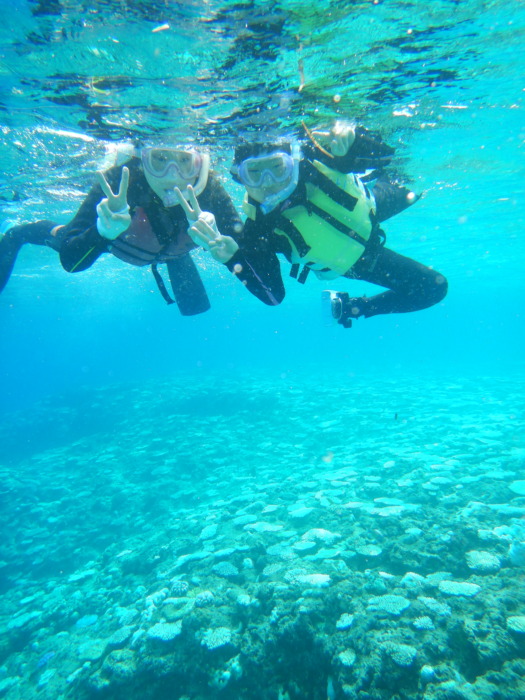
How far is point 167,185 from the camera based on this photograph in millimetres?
4082

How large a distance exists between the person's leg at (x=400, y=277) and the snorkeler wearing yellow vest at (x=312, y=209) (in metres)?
0.02

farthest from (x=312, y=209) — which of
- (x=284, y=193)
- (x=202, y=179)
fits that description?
(x=202, y=179)

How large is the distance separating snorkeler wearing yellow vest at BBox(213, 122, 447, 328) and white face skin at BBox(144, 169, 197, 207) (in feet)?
2.06

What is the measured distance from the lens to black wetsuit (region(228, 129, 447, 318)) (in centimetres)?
406

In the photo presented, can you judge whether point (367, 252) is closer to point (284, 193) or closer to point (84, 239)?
point (284, 193)

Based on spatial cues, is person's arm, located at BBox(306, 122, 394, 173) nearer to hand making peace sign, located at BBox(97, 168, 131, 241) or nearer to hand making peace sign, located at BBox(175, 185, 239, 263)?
hand making peace sign, located at BBox(175, 185, 239, 263)

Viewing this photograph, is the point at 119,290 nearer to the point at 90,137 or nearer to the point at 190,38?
the point at 90,137

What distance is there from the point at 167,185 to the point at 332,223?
1.99 meters

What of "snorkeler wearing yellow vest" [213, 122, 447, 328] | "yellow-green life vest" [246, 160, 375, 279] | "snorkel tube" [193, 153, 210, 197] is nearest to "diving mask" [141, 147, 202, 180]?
"snorkel tube" [193, 153, 210, 197]

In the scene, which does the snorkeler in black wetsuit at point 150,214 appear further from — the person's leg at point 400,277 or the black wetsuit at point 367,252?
the person's leg at point 400,277

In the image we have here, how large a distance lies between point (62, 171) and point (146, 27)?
707cm

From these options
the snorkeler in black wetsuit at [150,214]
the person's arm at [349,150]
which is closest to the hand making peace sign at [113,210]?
the snorkeler in black wetsuit at [150,214]

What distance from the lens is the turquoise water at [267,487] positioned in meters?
4.00

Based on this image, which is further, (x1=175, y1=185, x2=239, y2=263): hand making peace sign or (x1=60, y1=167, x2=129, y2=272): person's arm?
(x1=60, y1=167, x2=129, y2=272): person's arm
